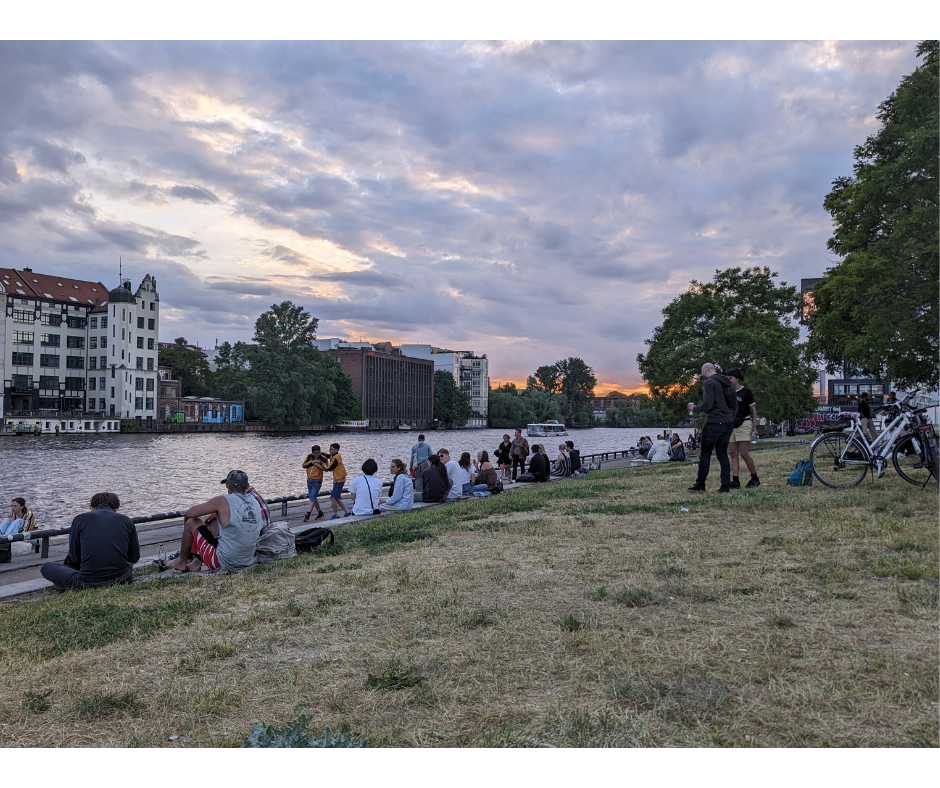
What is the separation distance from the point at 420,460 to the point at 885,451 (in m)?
12.7

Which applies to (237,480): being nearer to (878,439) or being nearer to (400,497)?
(400,497)

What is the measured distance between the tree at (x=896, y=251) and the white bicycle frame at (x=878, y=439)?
21.7 feet

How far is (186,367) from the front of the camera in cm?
12812

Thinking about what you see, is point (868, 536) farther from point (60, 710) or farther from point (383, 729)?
point (60, 710)

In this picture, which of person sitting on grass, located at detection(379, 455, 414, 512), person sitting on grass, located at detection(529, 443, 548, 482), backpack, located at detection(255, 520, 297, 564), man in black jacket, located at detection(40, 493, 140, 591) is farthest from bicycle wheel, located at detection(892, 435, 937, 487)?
person sitting on grass, located at detection(529, 443, 548, 482)

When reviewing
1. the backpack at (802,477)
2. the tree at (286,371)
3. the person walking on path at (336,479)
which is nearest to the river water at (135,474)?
the person walking on path at (336,479)

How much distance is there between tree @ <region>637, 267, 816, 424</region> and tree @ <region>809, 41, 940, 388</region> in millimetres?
18310

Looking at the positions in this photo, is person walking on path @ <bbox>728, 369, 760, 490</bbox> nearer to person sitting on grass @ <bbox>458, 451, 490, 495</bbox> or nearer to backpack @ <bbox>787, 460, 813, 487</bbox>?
backpack @ <bbox>787, 460, 813, 487</bbox>

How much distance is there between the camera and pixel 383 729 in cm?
337

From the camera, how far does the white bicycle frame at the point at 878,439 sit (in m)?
9.89

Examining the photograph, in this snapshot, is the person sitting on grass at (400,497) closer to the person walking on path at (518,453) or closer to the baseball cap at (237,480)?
the baseball cap at (237,480)

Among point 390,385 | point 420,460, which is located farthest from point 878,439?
point 390,385

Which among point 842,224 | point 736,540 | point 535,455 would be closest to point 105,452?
point 535,455

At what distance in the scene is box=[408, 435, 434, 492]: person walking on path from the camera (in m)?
17.1
